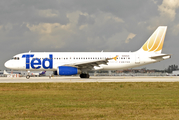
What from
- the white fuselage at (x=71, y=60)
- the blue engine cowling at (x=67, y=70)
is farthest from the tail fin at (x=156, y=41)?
the blue engine cowling at (x=67, y=70)

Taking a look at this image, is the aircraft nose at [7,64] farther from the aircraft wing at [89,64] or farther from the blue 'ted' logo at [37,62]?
the aircraft wing at [89,64]

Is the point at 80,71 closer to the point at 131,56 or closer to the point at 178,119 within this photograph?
the point at 131,56

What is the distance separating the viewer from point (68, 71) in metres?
35.0

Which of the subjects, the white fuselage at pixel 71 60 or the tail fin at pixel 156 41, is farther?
the tail fin at pixel 156 41

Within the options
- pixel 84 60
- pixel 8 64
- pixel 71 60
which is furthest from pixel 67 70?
pixel 8 64

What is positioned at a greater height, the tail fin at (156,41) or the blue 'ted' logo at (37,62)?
the tail fin at (156,41)

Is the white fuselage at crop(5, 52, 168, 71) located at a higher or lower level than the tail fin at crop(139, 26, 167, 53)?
lower

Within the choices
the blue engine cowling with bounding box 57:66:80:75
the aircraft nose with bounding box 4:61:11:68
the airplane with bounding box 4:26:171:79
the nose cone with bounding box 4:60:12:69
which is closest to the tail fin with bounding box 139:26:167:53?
the airplane with bounding box 4:26:171:79

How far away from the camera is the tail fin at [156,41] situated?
42.1m

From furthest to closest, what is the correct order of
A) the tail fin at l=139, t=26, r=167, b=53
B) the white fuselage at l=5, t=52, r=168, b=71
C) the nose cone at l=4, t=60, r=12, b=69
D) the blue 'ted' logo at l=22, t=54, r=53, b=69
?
the tail fin at l=139, t=26, r=167, b=53, the nose cone at l=4, t=60, r=12, b=69, the white fuselage at l=5, t=52, r=168, b=71, the blue 'ted' logo at l=22, t=54, r=53, b=69

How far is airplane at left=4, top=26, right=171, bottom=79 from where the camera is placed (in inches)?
1480

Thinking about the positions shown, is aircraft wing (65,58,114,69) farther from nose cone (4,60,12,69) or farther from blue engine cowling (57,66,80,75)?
nose cone (4,60,12,69)

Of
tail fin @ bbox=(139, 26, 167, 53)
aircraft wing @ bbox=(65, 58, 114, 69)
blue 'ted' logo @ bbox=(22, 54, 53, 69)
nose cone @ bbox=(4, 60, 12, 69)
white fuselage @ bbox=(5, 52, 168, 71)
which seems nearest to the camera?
aircraft wing @ bbox=(65, 58, 114, 69)

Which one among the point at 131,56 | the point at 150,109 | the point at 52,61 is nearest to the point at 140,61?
the point at 131,56
